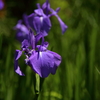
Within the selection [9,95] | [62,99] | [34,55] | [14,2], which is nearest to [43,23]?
[34,55]

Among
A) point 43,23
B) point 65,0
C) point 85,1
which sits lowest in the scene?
point 43,23

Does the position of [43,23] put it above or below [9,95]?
above

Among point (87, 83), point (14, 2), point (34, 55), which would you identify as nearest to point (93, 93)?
point (87, 83)

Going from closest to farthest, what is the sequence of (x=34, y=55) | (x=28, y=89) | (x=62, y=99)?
(x=34, y=55)
(x=62, y=99)
(x=28, y=89)

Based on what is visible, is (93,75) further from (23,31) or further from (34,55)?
(34,55)

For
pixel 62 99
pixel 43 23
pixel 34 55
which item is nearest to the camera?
pixel 34 55

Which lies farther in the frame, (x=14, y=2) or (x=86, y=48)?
(x=14, y=2)
